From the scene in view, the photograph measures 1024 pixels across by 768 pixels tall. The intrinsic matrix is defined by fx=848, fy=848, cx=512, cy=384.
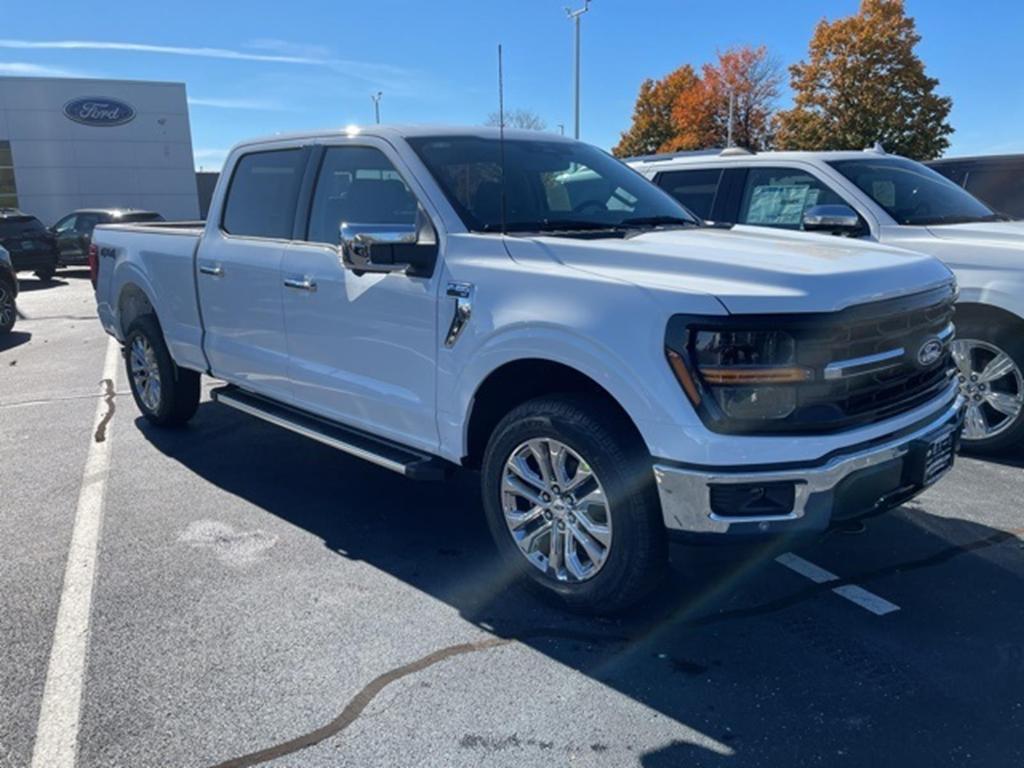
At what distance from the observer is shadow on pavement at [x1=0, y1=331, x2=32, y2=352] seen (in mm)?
10586

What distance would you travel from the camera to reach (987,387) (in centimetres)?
534

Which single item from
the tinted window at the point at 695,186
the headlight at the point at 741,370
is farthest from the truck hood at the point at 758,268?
the tinted window at the point at 695,186

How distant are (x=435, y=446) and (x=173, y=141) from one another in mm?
36140

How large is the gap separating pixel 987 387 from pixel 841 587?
2379 millimetres

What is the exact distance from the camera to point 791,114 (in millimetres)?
36812

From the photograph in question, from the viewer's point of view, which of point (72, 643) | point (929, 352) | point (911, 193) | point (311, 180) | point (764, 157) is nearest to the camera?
point (72, 643)

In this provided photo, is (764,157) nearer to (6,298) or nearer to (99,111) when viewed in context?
(6,298)

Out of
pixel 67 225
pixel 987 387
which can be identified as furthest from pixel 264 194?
pixel 67 225

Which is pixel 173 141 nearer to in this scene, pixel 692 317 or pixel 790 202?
pixel 790 202

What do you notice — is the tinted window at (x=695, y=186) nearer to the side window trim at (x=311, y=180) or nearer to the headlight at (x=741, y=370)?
the side window trim at (x=311, y=180)

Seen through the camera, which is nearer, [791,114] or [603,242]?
[603,242]

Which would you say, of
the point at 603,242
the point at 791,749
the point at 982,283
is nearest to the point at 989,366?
the point at 982,283

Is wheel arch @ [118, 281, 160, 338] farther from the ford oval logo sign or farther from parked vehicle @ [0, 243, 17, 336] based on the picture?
the ford oval logo sign

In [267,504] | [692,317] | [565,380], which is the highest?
[692,317]
